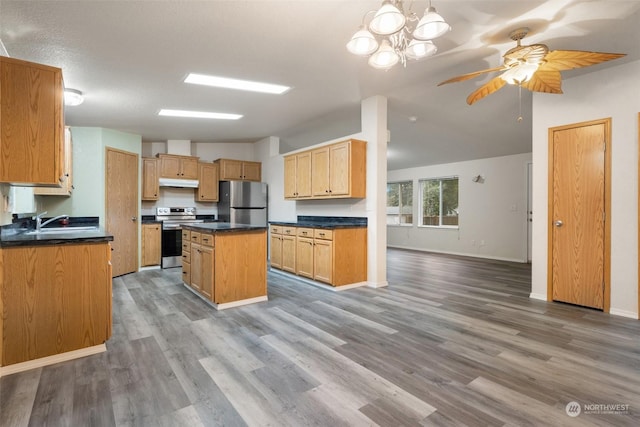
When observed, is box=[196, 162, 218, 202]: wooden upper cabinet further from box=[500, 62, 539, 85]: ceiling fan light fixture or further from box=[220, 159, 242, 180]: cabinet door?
box=[500, 62, 539, 85]: ceiling fan light fixture

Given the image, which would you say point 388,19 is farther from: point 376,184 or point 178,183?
point 178,183

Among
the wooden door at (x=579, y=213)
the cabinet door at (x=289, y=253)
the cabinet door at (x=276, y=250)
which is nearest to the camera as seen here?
the wooden door at (x=579, y=213)

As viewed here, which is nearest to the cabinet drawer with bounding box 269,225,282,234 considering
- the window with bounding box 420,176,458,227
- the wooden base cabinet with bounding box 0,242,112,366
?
the wooden base cabinet with bounding box 0,242,112,366

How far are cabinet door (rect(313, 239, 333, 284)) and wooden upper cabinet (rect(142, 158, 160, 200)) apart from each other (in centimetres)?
345

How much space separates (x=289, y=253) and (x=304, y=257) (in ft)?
1.40

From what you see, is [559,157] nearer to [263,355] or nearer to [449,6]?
[449,6]

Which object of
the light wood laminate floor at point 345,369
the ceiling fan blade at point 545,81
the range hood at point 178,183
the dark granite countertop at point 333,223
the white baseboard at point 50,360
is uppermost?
the ceiling fan blade at point 545,81

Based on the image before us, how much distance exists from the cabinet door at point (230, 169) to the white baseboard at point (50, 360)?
4.75 meters

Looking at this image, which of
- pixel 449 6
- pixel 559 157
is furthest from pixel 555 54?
pixel 559 157

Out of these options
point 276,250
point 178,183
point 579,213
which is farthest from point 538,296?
point 178,183

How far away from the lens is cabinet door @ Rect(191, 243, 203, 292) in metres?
3.86

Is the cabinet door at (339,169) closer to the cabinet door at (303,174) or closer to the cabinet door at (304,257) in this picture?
Result: the cabinet door at (303,174)

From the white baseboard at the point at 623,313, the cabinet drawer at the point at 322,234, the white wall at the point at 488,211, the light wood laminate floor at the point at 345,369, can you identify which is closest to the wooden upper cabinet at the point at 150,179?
the light wood laminate floor at the point at 345,369

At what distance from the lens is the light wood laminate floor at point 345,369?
169 cm
